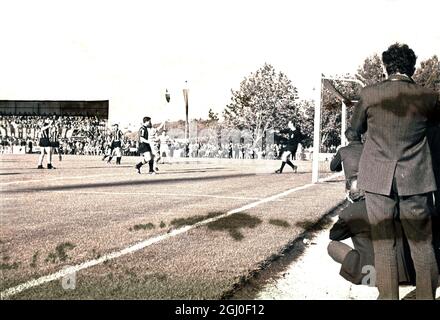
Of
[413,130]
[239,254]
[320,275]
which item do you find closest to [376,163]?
[413,130]

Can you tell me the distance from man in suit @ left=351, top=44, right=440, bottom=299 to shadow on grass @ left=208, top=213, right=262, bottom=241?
2713 mm

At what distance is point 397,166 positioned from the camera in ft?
11.3

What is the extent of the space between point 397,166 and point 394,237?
508 millimetres

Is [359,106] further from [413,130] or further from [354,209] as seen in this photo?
[354,209]

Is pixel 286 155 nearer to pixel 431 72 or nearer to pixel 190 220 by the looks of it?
pixel 190 220

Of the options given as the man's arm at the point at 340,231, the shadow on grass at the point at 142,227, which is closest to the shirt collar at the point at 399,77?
the man's arm at the point at 340,231

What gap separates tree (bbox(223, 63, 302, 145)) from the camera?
7062 millimetres

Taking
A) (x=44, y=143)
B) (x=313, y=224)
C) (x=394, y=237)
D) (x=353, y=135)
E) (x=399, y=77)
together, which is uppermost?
(x=399, y=77)

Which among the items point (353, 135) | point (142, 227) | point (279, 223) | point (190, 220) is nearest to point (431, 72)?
point (353, 135)

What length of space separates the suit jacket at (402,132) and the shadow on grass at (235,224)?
295 centimetres

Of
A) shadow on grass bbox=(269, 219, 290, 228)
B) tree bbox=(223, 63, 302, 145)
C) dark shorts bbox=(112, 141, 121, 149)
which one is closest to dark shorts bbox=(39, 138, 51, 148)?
dark shorts bbox=(112, 141, 121, 149)

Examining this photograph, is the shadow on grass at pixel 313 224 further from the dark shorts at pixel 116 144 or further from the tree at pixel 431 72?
the dark shorts at pixel 116 144

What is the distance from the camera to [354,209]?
13.3 ft

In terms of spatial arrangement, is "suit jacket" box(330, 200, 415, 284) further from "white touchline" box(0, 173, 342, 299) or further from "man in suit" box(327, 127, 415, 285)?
"white touchline" box(0, 173, 342, 299)
